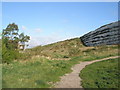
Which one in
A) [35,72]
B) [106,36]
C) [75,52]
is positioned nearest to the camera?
[35,72]

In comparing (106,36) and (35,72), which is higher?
(106,36)

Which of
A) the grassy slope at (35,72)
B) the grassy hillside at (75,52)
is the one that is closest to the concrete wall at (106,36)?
the grassy hillside at (75,52)

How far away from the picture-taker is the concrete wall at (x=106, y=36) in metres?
45.7

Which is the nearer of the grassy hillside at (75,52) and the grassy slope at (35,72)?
the grassy slope at (35,72)

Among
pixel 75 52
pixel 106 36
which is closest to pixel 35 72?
pixel 75 52

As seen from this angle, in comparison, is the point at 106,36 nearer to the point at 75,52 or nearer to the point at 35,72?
the point at 75,52

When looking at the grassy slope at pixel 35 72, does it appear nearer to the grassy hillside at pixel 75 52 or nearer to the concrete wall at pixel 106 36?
the grassy hillside at pixel 75 52

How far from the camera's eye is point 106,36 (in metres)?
49.3

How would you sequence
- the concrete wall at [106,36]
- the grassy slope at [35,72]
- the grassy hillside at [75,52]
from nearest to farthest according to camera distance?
the grassy slope at [35,72] → the grassy hillside at [75,52] → the concrete wall at [106,36]

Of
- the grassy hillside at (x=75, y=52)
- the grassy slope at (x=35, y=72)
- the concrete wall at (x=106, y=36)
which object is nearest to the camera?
the grassy slope at (x=35, y=72)

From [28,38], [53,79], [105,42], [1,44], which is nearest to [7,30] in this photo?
[28,38]

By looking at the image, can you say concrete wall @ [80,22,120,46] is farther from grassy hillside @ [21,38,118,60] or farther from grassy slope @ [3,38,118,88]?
grassy slope @ [3,38,118,88]

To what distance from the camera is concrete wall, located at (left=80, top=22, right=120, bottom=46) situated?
1800 inches

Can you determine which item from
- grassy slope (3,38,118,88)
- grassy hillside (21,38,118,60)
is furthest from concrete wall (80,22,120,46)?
grassy slope (3,38,118,88)
